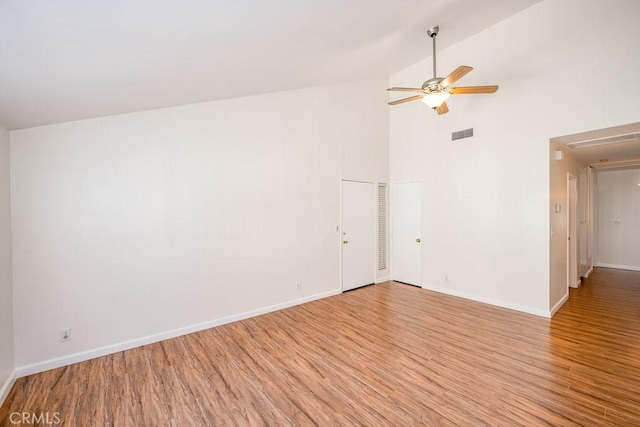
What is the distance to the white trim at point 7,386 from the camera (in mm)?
2211

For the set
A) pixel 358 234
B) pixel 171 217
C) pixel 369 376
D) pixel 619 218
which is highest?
pixel 171 217

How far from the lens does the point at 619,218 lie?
255 inches

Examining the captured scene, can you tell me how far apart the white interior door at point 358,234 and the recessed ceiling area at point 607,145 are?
297 centimetres

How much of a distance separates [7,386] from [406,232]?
5.68m

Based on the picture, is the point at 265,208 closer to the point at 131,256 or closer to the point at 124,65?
the point at 131,256

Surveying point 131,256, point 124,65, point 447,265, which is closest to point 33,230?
point 131,256

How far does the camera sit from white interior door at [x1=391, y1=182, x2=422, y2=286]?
5234mm

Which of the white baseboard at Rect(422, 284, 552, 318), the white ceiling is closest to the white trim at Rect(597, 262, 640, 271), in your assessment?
the white baseboard at Rect(422, 284, 552, 318)

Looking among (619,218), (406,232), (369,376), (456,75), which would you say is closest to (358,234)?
(406,232)

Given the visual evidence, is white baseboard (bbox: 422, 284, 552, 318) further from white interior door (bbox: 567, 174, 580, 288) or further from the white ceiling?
the white ceiling

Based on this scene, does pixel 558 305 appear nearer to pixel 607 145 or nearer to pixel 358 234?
pixel 607 145

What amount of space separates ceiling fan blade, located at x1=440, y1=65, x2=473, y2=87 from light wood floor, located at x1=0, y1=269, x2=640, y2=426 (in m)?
2.99

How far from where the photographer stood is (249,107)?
3.81 meters

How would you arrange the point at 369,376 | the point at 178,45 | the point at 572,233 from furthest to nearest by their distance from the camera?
the point at 572,233 → the point at 369,376 → the point at 178,45
